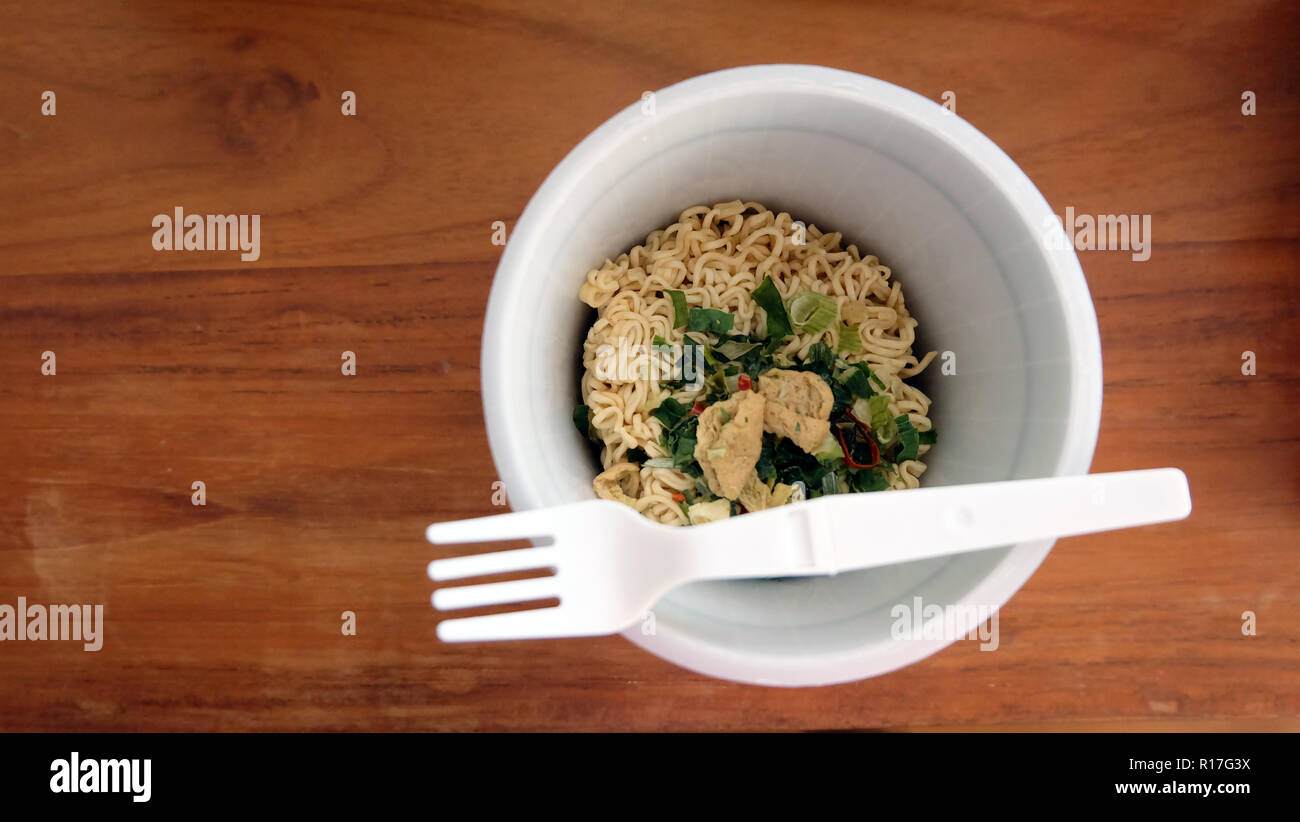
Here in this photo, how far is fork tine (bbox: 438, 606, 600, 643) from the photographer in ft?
1.65

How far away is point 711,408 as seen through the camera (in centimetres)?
67

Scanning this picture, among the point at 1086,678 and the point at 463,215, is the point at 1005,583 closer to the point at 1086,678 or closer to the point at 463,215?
the point at 1086,678

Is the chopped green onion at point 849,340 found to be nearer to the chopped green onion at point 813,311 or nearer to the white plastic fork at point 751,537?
the chopped green onion at point 813,311

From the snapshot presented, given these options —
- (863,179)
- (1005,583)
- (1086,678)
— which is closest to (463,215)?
(863,179)

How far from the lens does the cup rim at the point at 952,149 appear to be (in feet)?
1.83

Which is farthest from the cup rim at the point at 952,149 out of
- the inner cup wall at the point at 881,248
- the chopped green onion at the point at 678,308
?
the chopped green onion at the point at 678,308

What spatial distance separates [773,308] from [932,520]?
27 centimetres

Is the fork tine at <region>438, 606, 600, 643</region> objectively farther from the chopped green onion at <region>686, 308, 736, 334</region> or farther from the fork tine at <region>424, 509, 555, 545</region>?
the chopped green onion at <region>686, 308, 736, 334</region>

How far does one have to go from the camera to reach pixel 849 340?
0.72m

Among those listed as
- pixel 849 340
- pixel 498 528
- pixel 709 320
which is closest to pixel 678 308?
pixel 709 320

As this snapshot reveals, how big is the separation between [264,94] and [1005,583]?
2.70 feet

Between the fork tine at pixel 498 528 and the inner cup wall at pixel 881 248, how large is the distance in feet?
0.17

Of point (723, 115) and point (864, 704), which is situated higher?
point (723, 115)

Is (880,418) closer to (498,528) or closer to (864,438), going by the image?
(864,438)
